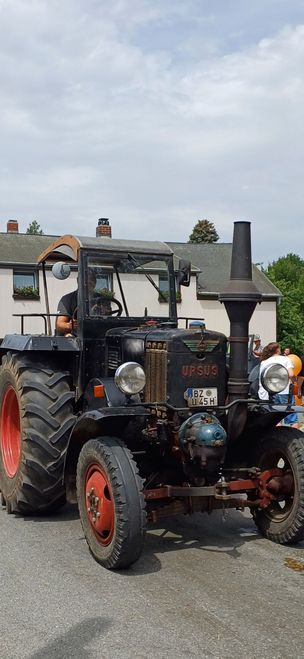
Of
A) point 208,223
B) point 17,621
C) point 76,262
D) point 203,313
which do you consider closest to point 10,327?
point 203,313

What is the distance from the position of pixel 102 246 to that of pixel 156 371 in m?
1.46

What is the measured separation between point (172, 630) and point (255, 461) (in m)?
1.97

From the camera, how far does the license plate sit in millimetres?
4914

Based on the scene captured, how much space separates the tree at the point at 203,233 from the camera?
61250 millimetres

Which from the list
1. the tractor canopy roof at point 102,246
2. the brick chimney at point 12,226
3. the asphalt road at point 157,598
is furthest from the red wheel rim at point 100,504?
the brick chimney at point 12,226

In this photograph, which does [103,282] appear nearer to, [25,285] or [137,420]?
[137,420]

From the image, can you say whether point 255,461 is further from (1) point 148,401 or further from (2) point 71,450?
(2) point 71,450

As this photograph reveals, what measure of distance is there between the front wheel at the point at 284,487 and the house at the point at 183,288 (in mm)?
15643

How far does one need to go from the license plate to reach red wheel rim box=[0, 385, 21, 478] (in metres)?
2.13

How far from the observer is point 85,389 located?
576 cm

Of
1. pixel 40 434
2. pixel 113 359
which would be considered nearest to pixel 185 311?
pixel 113 359

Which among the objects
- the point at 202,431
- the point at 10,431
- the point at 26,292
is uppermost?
the point at 26,292

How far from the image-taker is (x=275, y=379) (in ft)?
16.9

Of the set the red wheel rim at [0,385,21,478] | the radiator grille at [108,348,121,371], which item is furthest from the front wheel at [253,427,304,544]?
the red wheel rim at [0,385,21,478]
